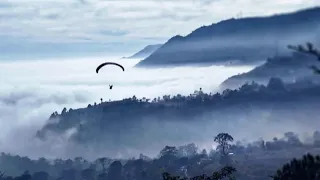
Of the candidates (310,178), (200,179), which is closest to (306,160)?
(310,178)

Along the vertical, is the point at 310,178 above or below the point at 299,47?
below

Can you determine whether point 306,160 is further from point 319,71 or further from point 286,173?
point 319,71

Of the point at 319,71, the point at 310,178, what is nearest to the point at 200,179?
the point at 310,178

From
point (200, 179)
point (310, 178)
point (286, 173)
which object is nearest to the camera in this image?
point (310, 178)

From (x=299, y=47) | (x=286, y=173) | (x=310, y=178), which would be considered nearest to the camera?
(x=299, y=47)

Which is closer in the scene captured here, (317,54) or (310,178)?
(317,54)

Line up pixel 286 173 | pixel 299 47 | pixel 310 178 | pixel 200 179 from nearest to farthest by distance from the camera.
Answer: pixel 299 47
pixel 310 178
pixel 286 173
pixel 200 179

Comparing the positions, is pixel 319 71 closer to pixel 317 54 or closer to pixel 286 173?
pixel 317 54
